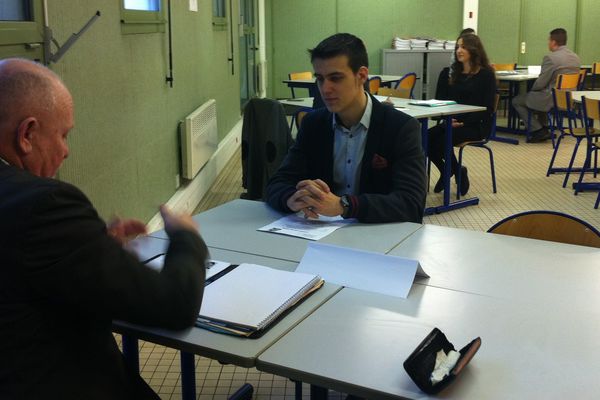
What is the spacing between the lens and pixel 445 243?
1969mm

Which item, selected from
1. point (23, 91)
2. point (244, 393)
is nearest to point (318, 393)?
point (23, 91)

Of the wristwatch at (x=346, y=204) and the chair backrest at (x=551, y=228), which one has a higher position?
the wristwatch at (x=346, y=204)

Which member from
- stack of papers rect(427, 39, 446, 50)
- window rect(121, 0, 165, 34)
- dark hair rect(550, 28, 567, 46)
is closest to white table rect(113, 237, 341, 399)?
window rect(121, 0, 165, 34)

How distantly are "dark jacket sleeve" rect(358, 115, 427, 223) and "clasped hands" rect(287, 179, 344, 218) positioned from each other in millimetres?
82

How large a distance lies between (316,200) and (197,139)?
317 cm

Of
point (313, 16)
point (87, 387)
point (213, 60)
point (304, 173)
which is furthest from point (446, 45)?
point (87, 387)

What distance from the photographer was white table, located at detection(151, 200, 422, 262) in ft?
6.35

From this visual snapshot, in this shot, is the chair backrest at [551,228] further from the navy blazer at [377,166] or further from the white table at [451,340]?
the white table at [451,340]

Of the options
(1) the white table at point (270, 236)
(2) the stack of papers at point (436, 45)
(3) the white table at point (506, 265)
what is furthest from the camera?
(2) the stack of papers at point (436, 45)

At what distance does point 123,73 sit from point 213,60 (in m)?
3.04

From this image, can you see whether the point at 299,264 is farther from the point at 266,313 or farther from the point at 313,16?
the point at 313,16

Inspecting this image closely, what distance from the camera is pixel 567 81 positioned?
7828 millimetres

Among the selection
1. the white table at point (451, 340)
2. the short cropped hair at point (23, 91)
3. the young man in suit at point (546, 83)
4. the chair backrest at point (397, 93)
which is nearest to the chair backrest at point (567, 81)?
the young man in suit at point (546, 83)

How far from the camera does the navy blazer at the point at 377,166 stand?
221 centimetres
